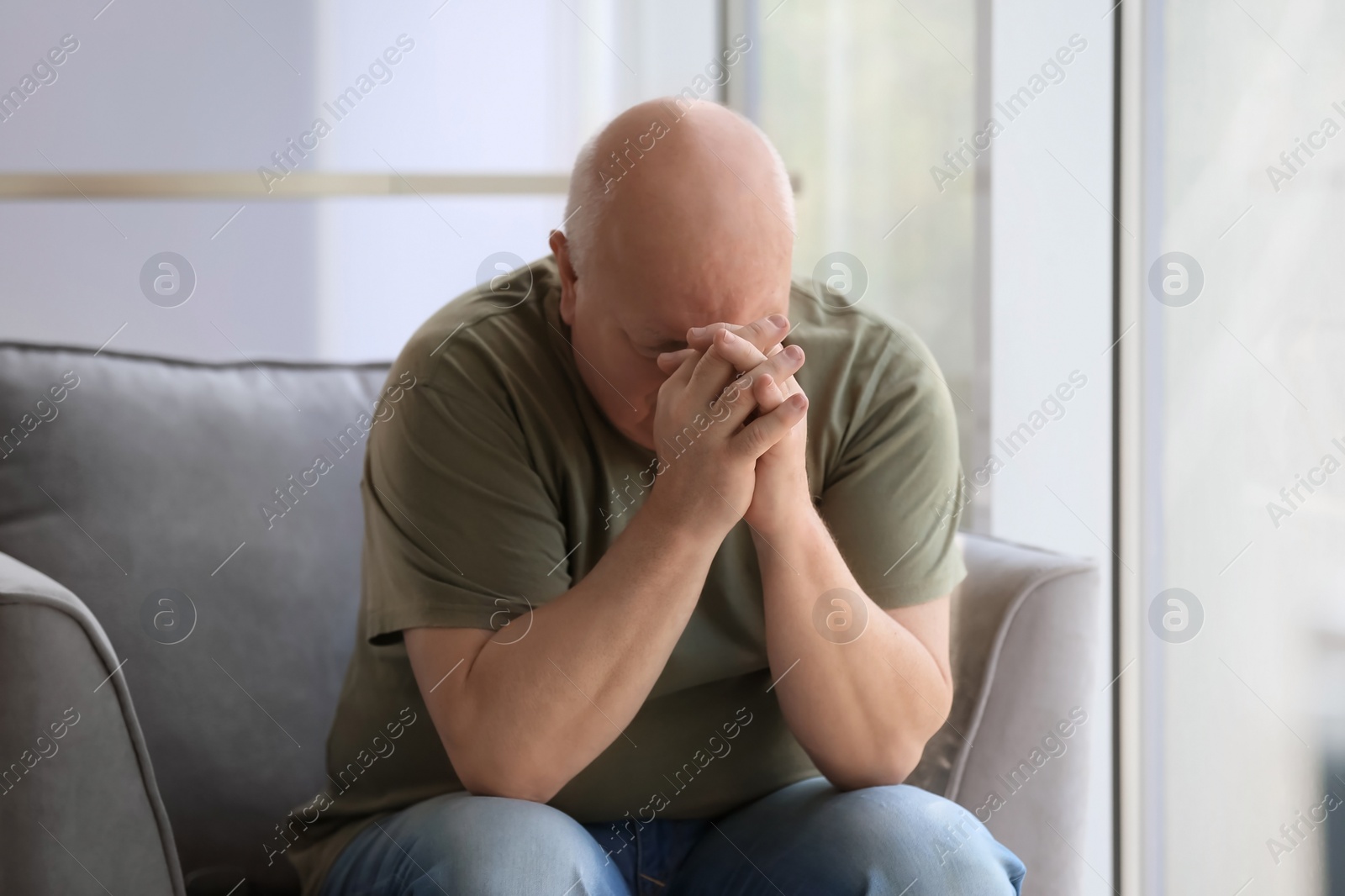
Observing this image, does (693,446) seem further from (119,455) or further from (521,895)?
(119,455)

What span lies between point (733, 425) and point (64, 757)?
1.71 feet

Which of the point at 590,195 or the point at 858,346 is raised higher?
the point at 590,195

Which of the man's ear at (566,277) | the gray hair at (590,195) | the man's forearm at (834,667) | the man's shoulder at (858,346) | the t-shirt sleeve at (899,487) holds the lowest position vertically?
the man's forearm at (834,667)

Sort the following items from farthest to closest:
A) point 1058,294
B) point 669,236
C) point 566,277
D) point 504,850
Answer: point 1058,294, point 566,277, point 669,236, point 504,850

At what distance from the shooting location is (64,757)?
74 cm

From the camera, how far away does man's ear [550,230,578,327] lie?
899 millimetres

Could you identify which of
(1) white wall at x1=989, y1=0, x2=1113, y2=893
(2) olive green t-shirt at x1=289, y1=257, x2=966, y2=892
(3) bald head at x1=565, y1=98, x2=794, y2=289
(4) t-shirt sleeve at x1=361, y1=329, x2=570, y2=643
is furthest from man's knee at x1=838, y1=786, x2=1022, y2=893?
(1) white wall at x1=989, y1=0, x2=1113, y2=893

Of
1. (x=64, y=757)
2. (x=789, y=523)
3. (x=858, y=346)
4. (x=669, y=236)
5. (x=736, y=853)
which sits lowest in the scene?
(x=736, y=853)

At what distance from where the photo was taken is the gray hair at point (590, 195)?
0.85 metres

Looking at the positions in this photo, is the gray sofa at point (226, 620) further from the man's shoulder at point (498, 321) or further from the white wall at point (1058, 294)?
the man's shoulder at point (498, 321)

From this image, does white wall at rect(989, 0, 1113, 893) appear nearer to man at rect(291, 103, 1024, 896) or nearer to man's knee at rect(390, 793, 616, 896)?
man at rect(291, 103, 1024, 896)

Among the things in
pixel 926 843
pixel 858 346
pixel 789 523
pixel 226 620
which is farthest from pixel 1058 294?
pixel 226 620

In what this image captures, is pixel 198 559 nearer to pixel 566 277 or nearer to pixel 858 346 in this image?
pixel 566 277

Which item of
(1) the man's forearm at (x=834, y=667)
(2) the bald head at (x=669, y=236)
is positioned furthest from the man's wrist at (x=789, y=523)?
(2) the bald head at (x=669, y=236)
